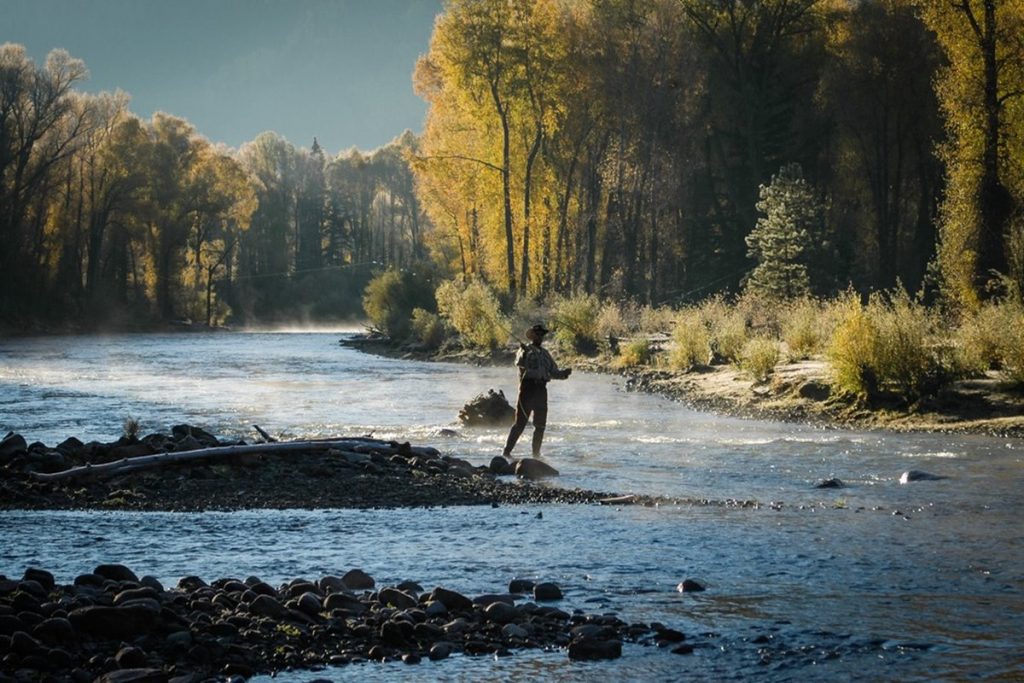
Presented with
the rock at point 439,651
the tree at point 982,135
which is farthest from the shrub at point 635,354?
the rock at point 439,651

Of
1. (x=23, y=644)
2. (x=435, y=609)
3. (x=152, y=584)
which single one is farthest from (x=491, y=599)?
(x=23, y=644)

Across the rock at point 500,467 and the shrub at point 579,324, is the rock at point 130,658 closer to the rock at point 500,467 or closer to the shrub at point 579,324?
the rock at point 500,467

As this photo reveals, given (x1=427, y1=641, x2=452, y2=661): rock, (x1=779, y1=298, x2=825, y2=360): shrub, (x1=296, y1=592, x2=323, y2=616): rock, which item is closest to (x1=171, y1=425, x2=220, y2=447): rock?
(x1=296, y1=592, x2=323, y2=616): rock

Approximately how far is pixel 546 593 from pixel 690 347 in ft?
84.5

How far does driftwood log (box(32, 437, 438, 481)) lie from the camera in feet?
51.9

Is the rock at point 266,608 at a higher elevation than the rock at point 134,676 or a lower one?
higher

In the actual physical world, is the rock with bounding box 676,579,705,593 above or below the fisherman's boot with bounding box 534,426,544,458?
below

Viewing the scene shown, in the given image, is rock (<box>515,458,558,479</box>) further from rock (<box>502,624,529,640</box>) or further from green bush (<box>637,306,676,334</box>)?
green bush (<box>637,306,676,334</box>)

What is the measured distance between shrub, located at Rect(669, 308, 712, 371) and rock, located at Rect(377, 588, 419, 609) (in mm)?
25352

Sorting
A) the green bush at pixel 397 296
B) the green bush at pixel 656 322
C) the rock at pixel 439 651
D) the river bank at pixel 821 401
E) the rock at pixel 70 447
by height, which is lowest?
the rock at pixel 439 651

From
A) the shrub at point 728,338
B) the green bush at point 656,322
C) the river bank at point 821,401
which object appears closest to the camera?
the river bank at point 821,401

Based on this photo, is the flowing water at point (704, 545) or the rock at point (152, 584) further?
the rock at point (152, 584)

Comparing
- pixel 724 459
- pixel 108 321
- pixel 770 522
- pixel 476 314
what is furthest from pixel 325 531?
pixel 108 321

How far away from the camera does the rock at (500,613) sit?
9.27m
